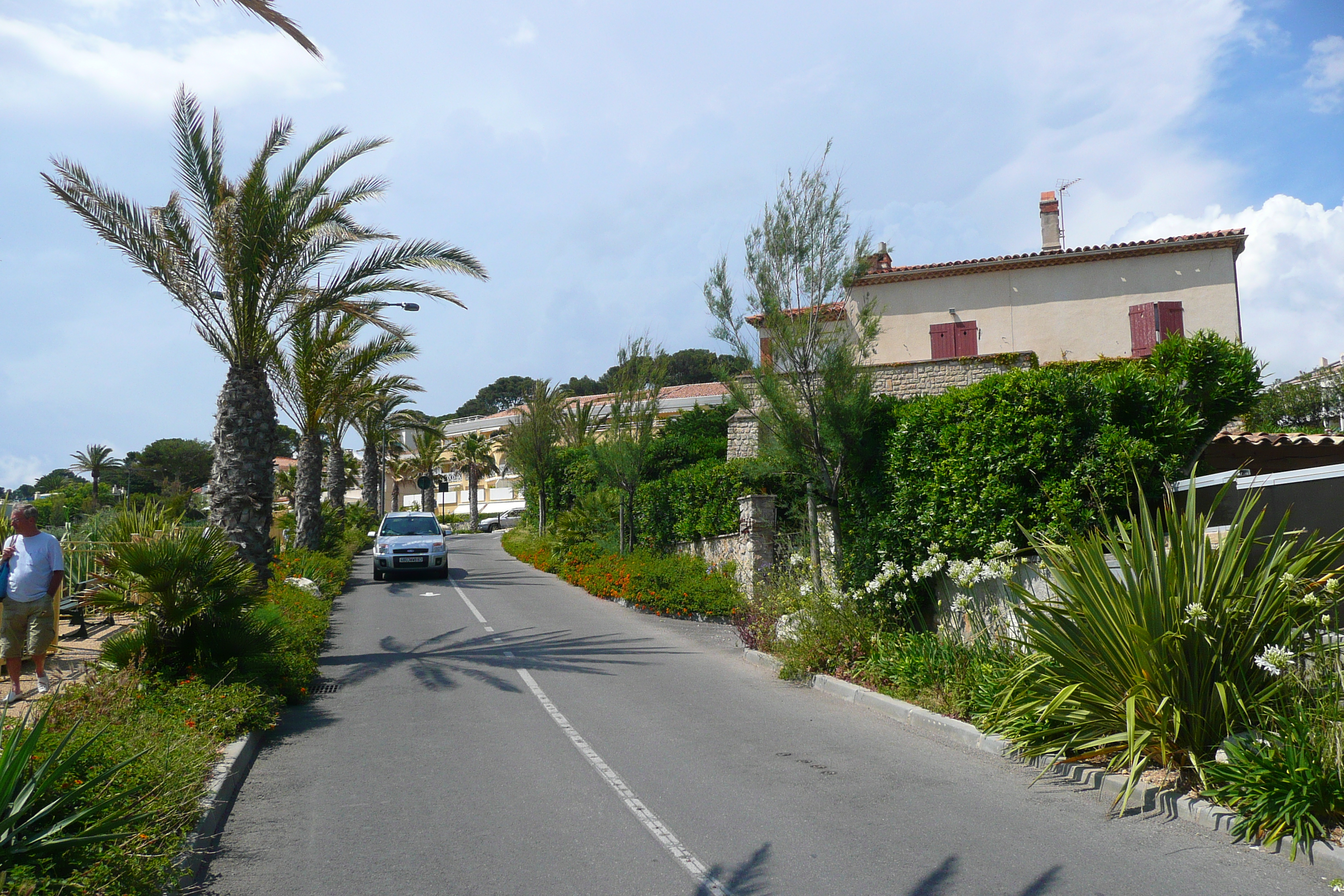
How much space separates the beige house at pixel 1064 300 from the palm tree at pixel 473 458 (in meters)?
40.4

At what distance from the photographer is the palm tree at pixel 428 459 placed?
58.9m

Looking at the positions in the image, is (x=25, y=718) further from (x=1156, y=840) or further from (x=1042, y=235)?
(x=1042, y=235)

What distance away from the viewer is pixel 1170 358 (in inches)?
376

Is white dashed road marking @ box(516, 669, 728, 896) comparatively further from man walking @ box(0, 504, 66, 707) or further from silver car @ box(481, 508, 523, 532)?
silver car @ box(481, 508, 523, 532)

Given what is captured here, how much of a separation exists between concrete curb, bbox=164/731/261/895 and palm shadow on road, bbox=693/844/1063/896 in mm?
2777

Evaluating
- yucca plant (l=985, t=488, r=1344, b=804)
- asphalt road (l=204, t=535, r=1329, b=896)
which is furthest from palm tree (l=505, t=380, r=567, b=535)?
yucca plant (l=985, t=488, r=1344, b=804)

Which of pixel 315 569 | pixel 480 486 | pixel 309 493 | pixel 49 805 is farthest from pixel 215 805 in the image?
pixel 480 486

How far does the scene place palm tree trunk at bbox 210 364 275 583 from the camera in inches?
500

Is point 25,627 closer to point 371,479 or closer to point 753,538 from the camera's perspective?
point 753,538

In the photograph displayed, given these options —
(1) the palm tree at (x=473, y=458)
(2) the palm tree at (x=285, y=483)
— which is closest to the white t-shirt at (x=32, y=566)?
(2) the palm tree at (x=285, y=483)

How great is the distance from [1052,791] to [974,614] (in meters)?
3.13

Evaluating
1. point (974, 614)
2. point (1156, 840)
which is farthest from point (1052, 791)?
point (974, 614)

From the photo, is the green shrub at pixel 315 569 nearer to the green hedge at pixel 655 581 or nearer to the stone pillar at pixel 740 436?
the green hedge at pixel 655 581

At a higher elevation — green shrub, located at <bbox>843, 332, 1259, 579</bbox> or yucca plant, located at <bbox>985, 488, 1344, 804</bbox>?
green shrub, located at <bbox>843, 332, 1259, 579</bbox>
